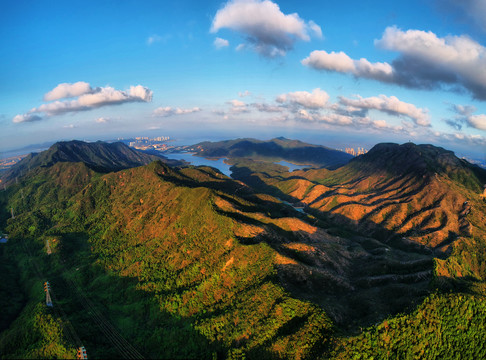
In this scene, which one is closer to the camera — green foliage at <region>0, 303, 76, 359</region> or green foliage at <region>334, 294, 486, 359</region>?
green foliage at <region>334, 294, 486, 359</region>

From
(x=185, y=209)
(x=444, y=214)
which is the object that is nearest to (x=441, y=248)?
(x=444, y=214)

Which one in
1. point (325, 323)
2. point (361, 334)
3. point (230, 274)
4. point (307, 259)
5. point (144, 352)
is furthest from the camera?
point (307, 259)

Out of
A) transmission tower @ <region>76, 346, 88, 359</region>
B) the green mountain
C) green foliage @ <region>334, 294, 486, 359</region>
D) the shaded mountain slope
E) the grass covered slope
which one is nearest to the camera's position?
green foliage @ <region>334, 294, 486, 359</region>

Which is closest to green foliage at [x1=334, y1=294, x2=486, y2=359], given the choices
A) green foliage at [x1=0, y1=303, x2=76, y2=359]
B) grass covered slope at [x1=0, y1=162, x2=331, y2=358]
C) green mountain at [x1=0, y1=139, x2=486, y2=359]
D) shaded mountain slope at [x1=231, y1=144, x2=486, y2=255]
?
green mountain at [x1=0, y1=139, x2=486, y2=359]

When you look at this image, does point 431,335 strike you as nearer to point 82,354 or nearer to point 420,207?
point 82,354

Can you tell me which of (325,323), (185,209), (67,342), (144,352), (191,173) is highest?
Result: (191,173)

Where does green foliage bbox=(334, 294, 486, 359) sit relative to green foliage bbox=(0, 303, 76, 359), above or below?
above

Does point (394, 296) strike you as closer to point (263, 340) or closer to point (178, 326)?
point (263, 340)

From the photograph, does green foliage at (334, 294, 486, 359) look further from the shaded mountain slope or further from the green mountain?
the shaded mountain slope

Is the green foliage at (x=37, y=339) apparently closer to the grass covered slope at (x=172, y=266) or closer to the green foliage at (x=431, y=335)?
the grass covered slope at (x=172, y=266)
